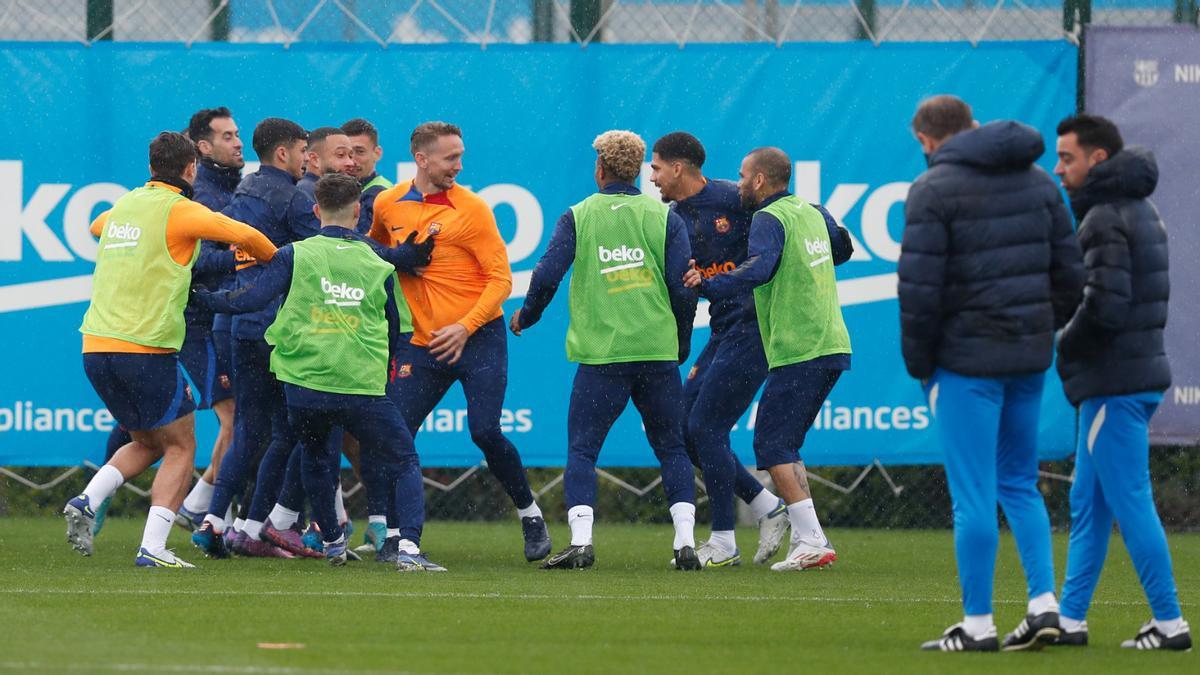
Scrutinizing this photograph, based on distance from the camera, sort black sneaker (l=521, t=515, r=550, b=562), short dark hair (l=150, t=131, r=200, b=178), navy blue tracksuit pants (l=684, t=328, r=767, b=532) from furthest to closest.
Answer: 1. black sneaker (l=521, t=515, r=550, b=562)
2. navy blue tracksuit pants (l=684, t=328, r=767, b=532)
3. short dark hair (l=150, t=131, r=200, b=178)

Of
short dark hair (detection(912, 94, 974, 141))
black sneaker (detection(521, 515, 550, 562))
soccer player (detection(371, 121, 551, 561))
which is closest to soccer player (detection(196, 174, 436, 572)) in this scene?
soccer player (detection(371, 121, 551, 561))

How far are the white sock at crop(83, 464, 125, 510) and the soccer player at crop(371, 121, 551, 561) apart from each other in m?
1.40

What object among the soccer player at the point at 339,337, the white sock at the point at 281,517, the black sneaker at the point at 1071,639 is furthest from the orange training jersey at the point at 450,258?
the black sneaker at the point at 1071,639

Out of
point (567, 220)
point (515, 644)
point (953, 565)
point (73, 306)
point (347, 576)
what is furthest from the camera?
point (73, 306)

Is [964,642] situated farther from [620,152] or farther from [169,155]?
[169,155]

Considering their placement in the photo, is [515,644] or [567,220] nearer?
[515,644]

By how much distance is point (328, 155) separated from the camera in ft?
32.6

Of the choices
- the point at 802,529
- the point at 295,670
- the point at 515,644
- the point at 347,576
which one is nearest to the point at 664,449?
the point at 802,529

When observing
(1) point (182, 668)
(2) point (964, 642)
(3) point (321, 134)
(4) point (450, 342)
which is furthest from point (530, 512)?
(1) point (182, 668)

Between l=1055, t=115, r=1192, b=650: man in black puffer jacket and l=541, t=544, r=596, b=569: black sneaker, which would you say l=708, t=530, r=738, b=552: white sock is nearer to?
l=541, t=544, r=596, b=569: black sneaker

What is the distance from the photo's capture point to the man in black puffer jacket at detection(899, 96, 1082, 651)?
5910 mm

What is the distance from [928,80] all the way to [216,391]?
16.4 feet

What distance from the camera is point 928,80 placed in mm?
12250

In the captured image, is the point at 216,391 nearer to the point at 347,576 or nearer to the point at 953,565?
the point at 347,576
